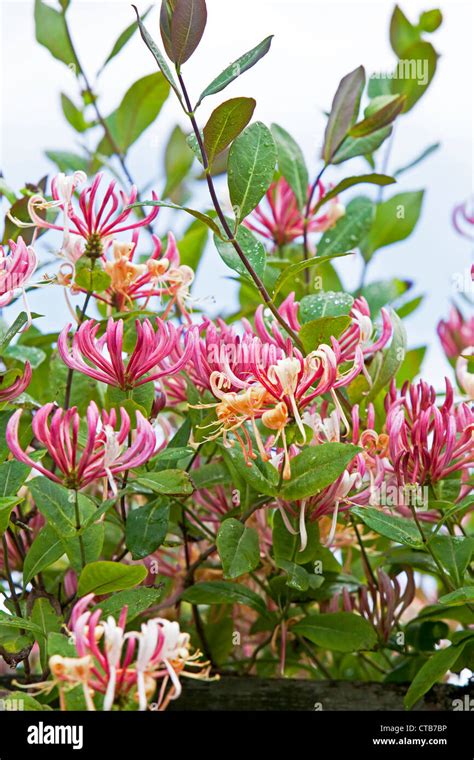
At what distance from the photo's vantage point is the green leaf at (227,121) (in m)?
0.59

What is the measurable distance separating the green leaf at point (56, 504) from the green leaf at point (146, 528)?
59mm

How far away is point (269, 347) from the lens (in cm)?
57

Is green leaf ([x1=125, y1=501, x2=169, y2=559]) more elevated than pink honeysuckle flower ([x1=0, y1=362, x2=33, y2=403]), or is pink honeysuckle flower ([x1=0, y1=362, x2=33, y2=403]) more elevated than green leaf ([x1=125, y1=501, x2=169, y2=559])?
pink honeysuckle flower ([x1=0, y1=362, x2=33, y2=403])

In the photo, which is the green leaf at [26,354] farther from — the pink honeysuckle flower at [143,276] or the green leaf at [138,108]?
the green leaf at [138,108]

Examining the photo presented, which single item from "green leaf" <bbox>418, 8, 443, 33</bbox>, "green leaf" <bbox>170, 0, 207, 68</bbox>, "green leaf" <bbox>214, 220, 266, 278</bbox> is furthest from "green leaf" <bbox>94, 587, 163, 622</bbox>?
"green leaf" <bbox>418, 8, 443, 33</bbox>

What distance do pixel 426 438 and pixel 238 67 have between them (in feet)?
0.85

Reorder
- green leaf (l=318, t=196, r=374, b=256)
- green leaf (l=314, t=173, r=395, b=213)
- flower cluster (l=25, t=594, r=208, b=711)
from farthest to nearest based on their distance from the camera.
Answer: green leaf (l=318, t=196, r=374, b=256)
green leaf (l=314, t=173, r=395, b=213)
flower cluster (l=25, t=594, r=208, b=711)

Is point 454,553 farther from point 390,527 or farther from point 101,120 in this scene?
point 101,120

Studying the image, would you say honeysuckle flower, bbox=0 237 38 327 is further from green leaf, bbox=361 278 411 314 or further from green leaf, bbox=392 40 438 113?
green leaf, bbox=392 40 438 113

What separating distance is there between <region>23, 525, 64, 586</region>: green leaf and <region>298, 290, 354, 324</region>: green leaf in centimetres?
22

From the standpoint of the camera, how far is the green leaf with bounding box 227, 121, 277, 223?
610 mm

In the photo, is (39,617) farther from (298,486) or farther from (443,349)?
(443,349)
